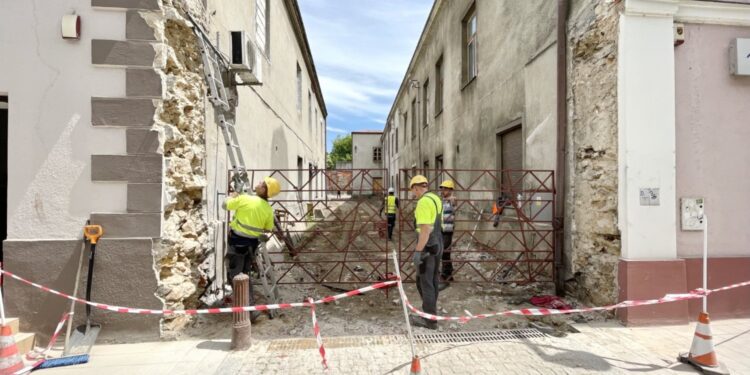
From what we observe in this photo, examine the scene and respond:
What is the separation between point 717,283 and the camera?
4328 mm

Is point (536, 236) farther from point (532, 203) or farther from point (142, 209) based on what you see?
point (142, 209)

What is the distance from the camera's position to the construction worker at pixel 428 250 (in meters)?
4.27

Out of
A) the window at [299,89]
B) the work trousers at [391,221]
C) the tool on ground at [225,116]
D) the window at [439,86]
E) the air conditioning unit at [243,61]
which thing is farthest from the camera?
the window at [299,89]

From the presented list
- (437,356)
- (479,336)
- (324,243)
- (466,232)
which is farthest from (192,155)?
(324,243)

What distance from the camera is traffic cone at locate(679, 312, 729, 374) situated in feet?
10.3

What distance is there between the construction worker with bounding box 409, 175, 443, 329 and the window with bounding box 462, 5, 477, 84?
19.9ft

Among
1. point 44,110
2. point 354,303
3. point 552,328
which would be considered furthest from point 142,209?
point 552,328

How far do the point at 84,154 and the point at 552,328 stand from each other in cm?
552

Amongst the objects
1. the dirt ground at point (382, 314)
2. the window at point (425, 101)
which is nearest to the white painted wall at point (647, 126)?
the dirt ground at point (382, 314)

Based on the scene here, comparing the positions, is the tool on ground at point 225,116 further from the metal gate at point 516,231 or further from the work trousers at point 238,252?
the metal gate at point 516,231

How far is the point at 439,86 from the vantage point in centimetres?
1342

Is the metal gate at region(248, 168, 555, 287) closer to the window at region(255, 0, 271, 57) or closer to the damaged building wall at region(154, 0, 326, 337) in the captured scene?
the damaged building wall at region(154, 0, 326, 337)

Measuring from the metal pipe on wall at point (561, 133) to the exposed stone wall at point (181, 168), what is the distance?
5.04 meters

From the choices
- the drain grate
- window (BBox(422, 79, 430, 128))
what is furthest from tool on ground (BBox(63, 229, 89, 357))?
window (BBox(422, 79, 430, 128))
